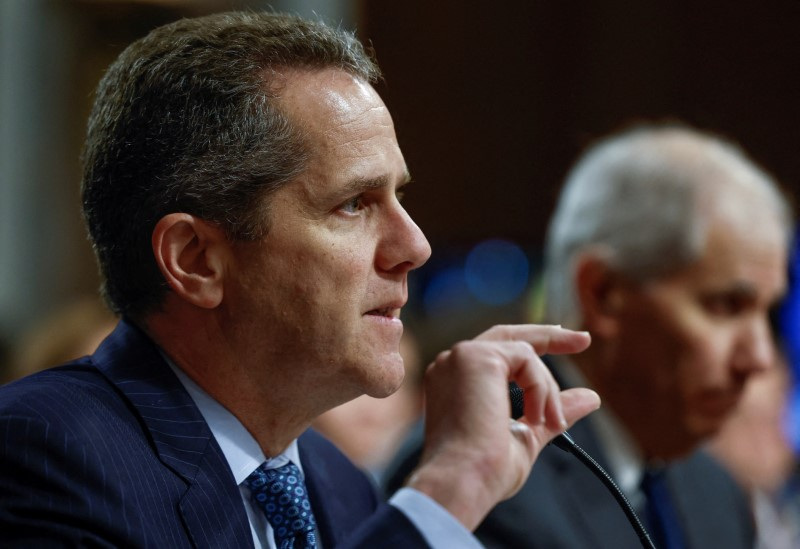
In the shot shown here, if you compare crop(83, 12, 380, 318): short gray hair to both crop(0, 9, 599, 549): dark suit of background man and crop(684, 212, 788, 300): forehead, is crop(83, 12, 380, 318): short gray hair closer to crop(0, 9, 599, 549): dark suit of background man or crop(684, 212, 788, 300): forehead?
crop(0, 9, 599, 549): dark suit of background man

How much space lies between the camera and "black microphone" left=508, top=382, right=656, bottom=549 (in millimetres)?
1406

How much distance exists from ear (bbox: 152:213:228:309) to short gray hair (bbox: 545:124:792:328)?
128 cm

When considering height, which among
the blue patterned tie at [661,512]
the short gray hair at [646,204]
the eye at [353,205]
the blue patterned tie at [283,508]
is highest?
the eye at [353,205]

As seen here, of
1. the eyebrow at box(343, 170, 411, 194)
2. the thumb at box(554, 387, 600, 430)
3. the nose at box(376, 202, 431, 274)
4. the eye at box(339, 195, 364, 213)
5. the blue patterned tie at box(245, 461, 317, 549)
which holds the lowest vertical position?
the blue patterned tie at box(245, 461, 317, 549)

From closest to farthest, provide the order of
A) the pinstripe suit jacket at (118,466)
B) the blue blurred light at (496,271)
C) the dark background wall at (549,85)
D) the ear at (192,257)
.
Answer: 1. the pinstripe suit jacket at (118,466)
2. the ear at (192,257)
3. the dark background wall at (549,85)
4. the blue blurred light at (496,271)

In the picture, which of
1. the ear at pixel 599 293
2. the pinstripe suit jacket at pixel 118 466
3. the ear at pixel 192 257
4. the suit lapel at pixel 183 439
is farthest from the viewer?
the ear at pixel 599 293

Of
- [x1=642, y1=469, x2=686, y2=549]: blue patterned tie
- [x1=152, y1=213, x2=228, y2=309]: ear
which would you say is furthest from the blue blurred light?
[x1=152, y1=213, x2=228, y2=309]: ear

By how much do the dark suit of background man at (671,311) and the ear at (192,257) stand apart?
1.09m

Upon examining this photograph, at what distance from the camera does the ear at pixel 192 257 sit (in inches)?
58.1

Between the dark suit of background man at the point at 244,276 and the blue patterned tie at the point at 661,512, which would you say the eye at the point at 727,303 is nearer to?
the blue patterned tie at the point at 661,512

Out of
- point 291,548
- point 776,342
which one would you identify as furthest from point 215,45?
point 776,342

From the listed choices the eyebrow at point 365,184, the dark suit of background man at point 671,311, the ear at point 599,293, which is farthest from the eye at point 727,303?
the eyebrow at point 365,184

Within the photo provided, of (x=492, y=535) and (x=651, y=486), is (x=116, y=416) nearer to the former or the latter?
(x=492, y=535)

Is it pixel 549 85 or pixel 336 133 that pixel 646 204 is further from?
pixel 549 85
